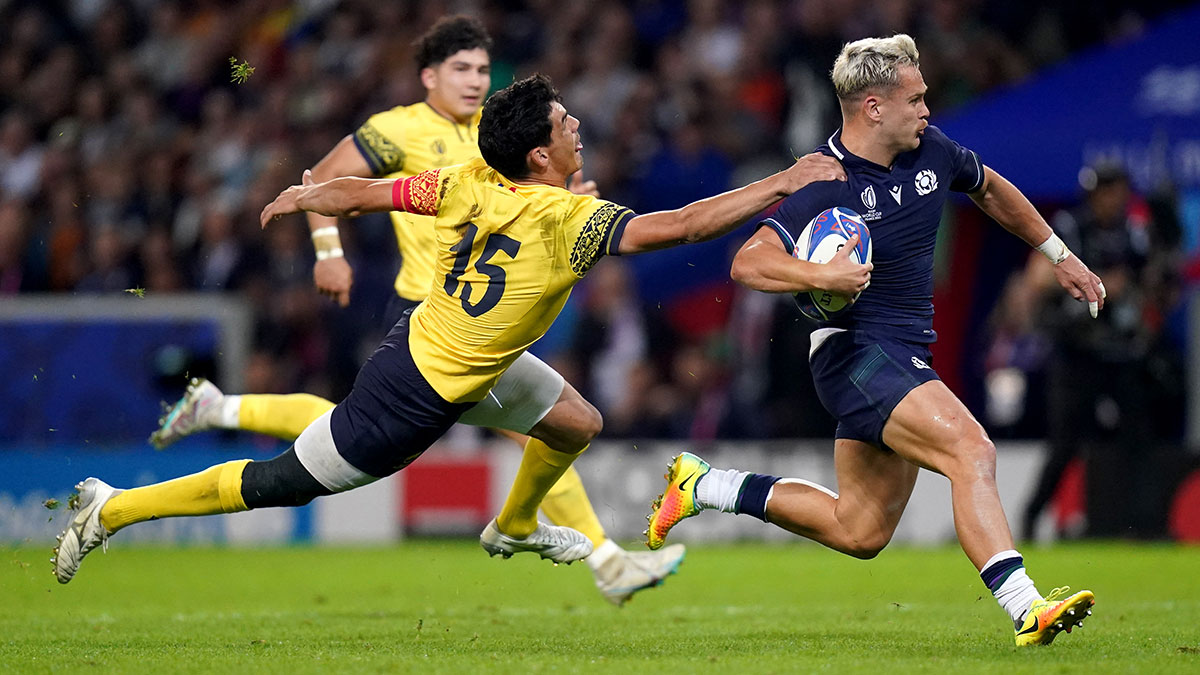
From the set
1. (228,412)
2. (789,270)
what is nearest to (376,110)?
(228,412)

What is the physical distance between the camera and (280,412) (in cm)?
830

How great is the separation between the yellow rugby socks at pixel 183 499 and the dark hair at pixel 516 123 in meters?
1.76

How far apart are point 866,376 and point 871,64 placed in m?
1.27

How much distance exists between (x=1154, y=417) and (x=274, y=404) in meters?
8.27

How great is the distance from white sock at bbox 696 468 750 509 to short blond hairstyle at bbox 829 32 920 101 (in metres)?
1.76

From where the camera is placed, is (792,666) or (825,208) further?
(825,208)

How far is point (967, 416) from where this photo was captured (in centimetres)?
624

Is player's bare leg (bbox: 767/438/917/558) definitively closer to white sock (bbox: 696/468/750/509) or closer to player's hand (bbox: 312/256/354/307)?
white sock (bbox: 696/468/750/509)

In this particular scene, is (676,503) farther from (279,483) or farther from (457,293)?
(279,483)

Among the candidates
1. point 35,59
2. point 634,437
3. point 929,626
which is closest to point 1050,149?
point 634,437

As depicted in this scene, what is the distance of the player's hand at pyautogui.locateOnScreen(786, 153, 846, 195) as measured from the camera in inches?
235

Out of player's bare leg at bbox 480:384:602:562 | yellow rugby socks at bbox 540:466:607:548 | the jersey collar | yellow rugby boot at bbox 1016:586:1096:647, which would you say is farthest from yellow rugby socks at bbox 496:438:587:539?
yellow rugby boot at bbox 1016:586:1096:647

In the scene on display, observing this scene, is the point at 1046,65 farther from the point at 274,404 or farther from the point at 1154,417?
the point at 274,404

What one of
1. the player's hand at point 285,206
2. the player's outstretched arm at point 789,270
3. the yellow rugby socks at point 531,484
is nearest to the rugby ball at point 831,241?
the player's outstretched arm at point 789,270
